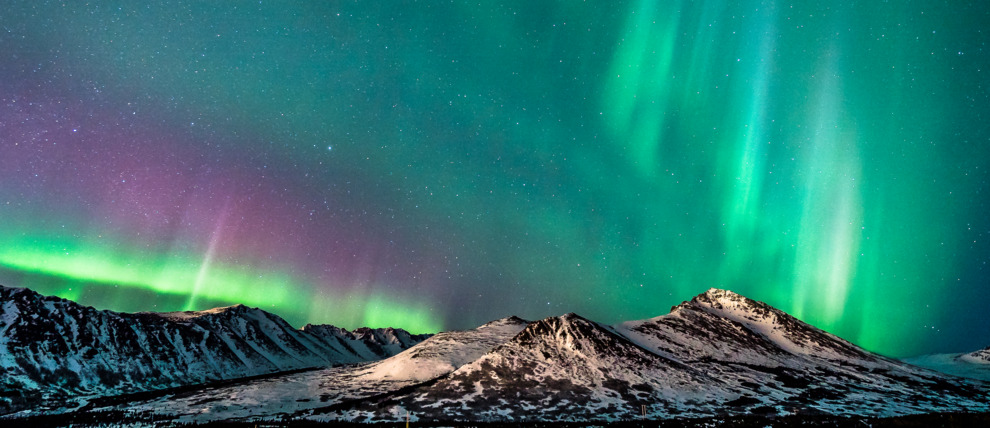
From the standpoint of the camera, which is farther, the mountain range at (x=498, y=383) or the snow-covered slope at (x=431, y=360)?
the snow-covered slope at (x=431, y=360)

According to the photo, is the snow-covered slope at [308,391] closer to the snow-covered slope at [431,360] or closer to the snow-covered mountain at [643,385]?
the snow-covered slope at [431,360]

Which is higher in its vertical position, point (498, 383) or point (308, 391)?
point (498, 383)

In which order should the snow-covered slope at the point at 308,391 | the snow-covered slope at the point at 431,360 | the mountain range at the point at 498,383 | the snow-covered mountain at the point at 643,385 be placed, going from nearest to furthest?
the snow-covered mountain at the point at 643,385 → the snow-covered slope at the point at 308,391 → the mountain range at the point at 498,383 → the snow-covered slope at the point at 431,360

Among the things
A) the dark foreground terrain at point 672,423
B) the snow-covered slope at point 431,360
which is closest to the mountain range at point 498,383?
the snow-covered slope at point 431,360

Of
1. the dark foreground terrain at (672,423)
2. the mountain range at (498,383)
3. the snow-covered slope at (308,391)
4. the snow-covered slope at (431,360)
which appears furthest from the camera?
the snow-covered slope at (431,360)

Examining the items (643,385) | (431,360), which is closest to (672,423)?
(643,385)

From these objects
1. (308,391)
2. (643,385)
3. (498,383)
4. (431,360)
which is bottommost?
(308,391)

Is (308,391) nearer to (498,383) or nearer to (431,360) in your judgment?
(431,360)

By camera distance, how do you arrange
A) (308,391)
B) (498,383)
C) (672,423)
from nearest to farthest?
(672,423) < (498,383) < (308,391)

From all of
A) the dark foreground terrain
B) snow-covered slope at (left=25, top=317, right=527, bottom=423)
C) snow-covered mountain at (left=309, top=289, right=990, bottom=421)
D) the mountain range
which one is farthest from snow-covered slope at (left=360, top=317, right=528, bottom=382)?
the dark foreground terrain

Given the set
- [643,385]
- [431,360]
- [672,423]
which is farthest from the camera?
[431,360]

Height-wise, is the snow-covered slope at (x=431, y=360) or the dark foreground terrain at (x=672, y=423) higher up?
the snow-covered slope at (x=431, y=360)

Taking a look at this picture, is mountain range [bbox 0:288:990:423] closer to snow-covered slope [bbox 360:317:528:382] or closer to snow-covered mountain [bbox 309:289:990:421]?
snow-covered mountain [bbox 309:289:990:421]

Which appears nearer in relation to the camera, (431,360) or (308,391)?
(308,391)
